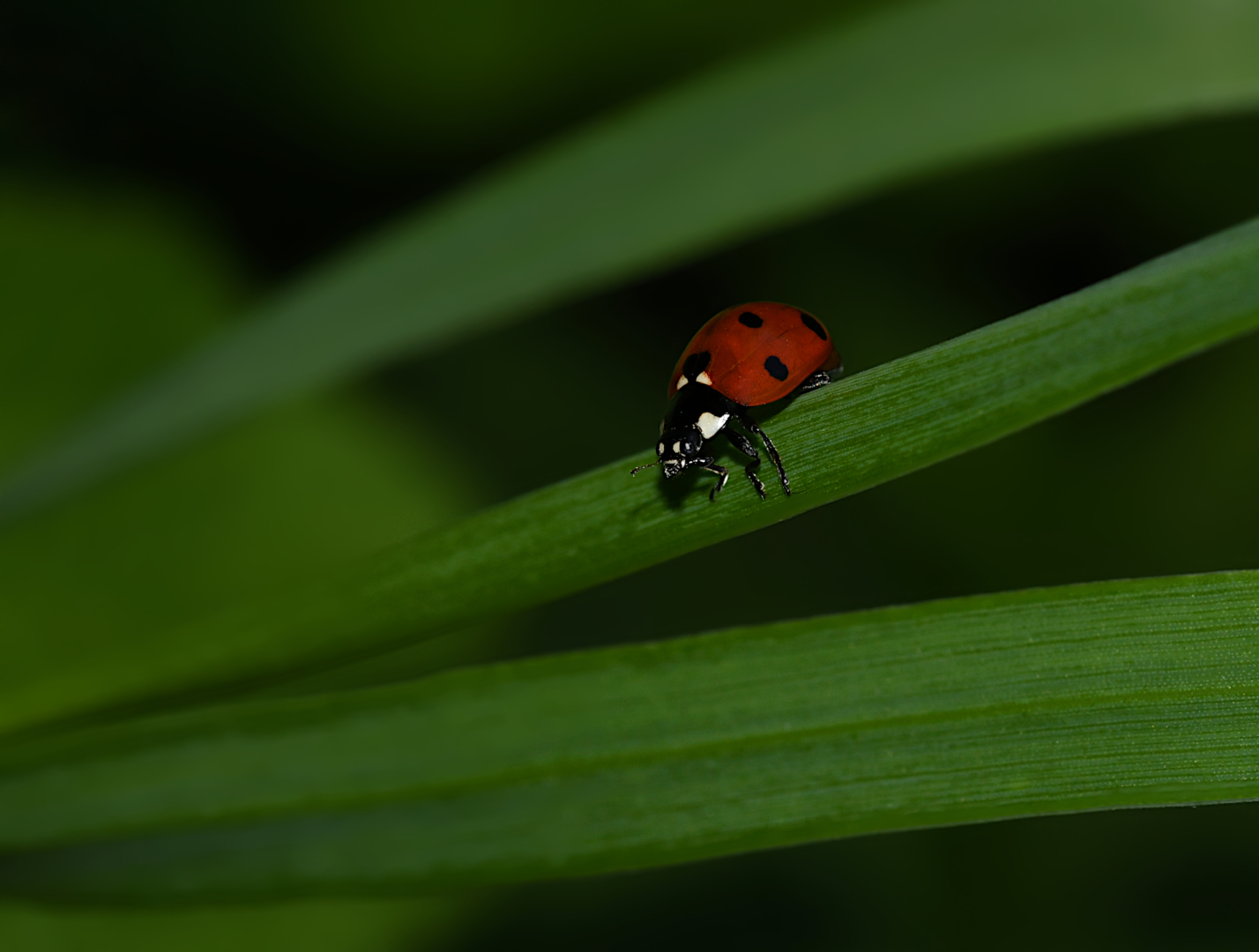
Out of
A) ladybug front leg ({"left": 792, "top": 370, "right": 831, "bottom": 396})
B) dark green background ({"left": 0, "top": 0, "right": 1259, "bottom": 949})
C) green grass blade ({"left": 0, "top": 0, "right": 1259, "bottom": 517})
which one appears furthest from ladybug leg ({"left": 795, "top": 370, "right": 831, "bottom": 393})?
dark green background ({"left": 0, "top": 0, "right": 1259, "bottom": 949})

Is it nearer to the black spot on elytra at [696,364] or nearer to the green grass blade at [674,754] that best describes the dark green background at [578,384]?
the black spot on elytra at [696,364]

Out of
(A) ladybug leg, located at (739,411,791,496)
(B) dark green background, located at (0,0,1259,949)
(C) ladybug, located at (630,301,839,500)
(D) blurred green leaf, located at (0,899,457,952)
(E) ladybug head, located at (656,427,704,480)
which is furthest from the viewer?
(B) dark green background, located at (0,0,1259,949)

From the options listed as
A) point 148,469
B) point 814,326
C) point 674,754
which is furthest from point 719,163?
point 148,469

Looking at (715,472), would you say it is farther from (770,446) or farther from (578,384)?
(578,384)

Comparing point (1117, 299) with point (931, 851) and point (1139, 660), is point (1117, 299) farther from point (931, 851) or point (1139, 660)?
point (931, 851)

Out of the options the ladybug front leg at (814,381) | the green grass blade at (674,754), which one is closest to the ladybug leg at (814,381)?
the ladybug front leg at (814,381)

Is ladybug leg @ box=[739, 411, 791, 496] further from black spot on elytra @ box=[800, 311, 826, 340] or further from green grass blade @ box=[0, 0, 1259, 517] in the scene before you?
green grass blade @ box=[0, 0, 1259, 517]
